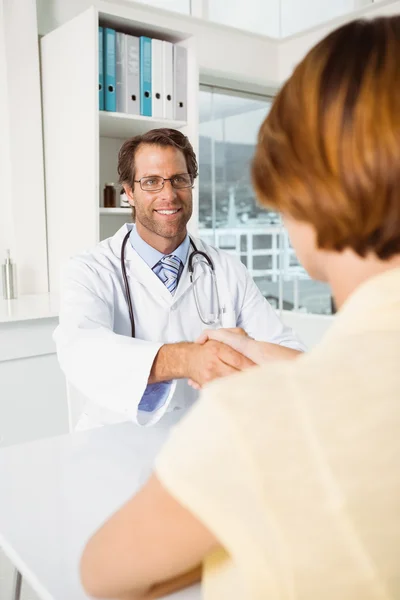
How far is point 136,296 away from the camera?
1.63 metres

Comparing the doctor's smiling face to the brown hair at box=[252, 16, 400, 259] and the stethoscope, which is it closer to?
the stethoscope

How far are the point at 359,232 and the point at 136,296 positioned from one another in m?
1.15

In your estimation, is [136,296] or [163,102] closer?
[136,296]

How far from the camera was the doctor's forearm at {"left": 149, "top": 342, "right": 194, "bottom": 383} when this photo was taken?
1204mm

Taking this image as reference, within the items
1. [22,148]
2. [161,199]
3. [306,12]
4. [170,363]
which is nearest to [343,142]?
[170,363]

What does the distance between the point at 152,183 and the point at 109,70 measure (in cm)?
78

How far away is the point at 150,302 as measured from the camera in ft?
5.32

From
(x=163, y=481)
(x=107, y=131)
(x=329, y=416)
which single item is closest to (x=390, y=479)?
(x=329, y=416)

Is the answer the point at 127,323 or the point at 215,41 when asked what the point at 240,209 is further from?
the point at 127,323

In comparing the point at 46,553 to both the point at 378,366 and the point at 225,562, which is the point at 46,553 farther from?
the point at 378,366

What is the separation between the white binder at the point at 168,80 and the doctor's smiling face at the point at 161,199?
2.47 feet

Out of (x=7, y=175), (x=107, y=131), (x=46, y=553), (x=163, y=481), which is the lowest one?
(x=46, y=553)

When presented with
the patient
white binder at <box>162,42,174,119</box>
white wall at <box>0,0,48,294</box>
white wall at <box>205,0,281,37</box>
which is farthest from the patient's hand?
white wall at <box>205,0,281,37</box>

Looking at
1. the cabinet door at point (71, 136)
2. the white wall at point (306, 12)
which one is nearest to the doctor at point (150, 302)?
the cabinet door at point (71, 136)
